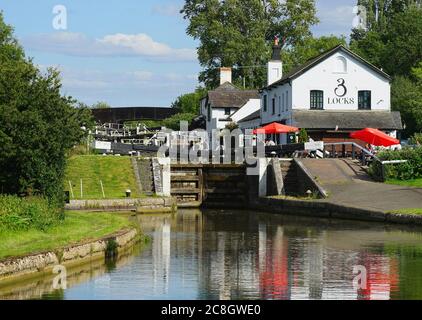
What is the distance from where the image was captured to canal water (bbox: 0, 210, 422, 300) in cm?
2403

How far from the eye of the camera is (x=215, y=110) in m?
102

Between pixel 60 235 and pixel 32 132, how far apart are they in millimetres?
4966

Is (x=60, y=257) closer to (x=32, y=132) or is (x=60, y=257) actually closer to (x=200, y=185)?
(x=32, y=132)

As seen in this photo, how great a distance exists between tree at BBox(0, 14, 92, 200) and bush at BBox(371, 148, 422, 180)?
75.6ft

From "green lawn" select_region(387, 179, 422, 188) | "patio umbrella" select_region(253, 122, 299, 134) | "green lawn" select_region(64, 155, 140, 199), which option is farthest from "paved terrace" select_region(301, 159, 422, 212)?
"green lawn" select_region(64, 155, 140, 199)

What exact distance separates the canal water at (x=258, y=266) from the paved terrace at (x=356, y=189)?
2.89 metres

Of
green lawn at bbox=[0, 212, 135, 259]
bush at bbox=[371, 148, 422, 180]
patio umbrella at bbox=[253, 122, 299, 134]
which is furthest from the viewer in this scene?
patio umbrella at bbox=[253, 122, 299, 134]

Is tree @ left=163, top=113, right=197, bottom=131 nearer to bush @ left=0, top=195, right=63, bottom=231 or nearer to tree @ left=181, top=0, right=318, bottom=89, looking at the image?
tree @ left=181, top=0, right=318, bottom=89

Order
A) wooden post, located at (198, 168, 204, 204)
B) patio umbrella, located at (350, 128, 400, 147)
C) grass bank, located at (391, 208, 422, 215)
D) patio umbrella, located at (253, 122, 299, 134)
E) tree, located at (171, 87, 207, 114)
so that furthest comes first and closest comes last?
tree, located at (171, 87, 207, 114) < patio umbrella, located at (253, 122, 299, 134) < wooden post, located at (198, 168, 204, 204) < patio umbrella, located at (350, 128, 400, 147) < grass bank, located at (391, 208, 422, 215)
